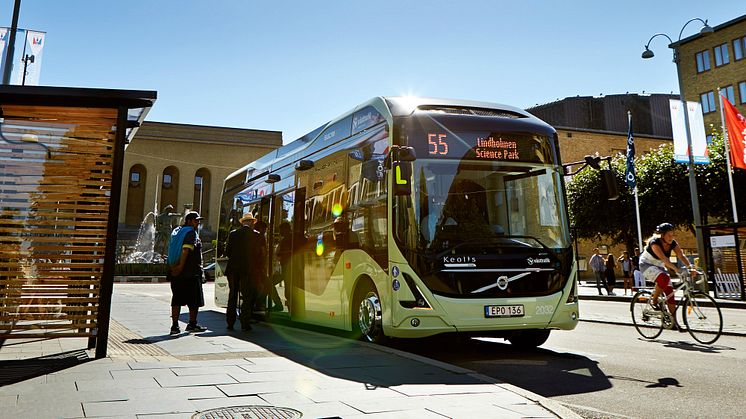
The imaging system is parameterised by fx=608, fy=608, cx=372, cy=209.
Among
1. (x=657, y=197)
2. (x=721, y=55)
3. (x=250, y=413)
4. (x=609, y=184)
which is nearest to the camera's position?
(x=250, y=413)

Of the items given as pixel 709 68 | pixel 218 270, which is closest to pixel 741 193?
pixel 709 68

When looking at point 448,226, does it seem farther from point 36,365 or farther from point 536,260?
point 36,365

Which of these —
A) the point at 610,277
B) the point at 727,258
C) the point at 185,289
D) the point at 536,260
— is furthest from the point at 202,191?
the point at 536,260

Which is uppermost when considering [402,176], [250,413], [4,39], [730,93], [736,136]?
[730,93]

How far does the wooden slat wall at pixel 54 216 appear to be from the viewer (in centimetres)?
679

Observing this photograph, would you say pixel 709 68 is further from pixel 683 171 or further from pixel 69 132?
pixel 69 132

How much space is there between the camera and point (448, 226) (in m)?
7.48

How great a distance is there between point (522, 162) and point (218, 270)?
9.19 meters

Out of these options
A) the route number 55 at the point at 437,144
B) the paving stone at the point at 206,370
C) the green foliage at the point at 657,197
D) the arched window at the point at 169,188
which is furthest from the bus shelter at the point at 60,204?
the arched window at the point at 169,188

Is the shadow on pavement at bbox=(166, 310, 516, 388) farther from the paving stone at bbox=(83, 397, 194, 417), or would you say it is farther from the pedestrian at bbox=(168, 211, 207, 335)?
the paving stone at bbox=(83, 397, 194, 417)

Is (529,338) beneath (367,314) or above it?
beneath

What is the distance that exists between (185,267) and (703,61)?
4969 cm

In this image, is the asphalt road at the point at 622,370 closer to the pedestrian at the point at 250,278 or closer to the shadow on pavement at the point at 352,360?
the shadow on pavement at the point at 352,360

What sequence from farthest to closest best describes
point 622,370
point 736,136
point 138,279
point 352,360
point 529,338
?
point 138,279 < point 736,136 < point 529,338 < point 622,370 < point 352,360
